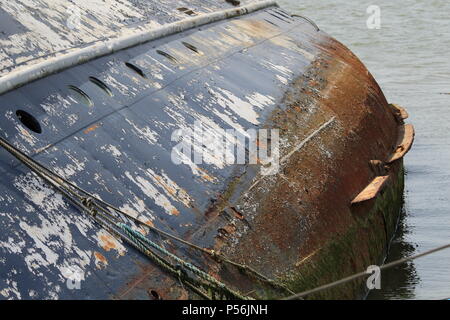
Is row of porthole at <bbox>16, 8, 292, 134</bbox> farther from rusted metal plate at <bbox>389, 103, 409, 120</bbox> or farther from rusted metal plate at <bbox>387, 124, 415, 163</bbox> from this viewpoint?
rusted metal plate at <bbox>389, 103, 409, 120</bbox>

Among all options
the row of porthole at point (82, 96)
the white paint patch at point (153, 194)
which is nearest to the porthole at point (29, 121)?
the row of porthole at point (82, 96)

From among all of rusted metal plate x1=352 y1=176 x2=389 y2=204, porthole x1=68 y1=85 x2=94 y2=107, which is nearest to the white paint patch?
porthole x1=68 y1=85 x2=94 y2=107

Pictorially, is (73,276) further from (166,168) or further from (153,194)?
(166,168)

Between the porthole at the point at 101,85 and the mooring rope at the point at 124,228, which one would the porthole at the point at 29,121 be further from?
the porthole at the point at 101,85

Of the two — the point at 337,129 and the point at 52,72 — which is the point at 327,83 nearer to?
the point at 337,129

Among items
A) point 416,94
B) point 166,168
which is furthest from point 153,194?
point 416,94

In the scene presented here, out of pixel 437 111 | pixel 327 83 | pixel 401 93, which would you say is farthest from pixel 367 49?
pixel 327 83
